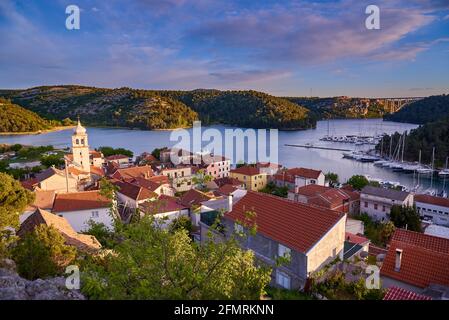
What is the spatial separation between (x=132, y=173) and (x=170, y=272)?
24.0 metres

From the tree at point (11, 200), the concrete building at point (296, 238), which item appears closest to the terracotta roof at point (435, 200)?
the concrete building at point (296, 238)

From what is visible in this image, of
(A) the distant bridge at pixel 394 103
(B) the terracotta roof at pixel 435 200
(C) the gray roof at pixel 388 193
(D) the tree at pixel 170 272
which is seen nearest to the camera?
(D) the tree at pixel 170 272

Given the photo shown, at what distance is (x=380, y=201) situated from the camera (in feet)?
64.3

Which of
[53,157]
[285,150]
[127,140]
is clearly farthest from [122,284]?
[127,140]

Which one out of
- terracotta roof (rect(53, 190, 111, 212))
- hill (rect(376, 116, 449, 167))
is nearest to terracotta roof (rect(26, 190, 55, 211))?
terracotta roof (rect(53, 190, 111, 212))

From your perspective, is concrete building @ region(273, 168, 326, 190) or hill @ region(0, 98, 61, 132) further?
hill @ region(0, 98, 61, 132)

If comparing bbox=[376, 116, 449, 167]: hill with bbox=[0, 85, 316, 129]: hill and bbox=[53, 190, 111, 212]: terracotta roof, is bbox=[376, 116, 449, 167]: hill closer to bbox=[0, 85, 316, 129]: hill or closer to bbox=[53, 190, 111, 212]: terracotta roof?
bbox=[0, 85, 316, 129]: hill

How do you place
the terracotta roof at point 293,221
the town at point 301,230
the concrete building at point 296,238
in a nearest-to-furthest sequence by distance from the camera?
the town at point 301,230 < the concrete building at point 296,238 < the terracotta roof at point 293,221

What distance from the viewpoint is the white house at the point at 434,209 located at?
1994 centimetres

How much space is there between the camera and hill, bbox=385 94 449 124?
261ft

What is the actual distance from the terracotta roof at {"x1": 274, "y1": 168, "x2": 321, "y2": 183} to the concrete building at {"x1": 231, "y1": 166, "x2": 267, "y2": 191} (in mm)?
1249

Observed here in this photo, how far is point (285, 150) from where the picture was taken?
5262 centimetres

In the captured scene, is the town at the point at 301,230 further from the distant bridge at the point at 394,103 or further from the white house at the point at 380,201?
the distant bridge at the point at 394,103

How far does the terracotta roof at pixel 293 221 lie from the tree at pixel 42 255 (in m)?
3.91
